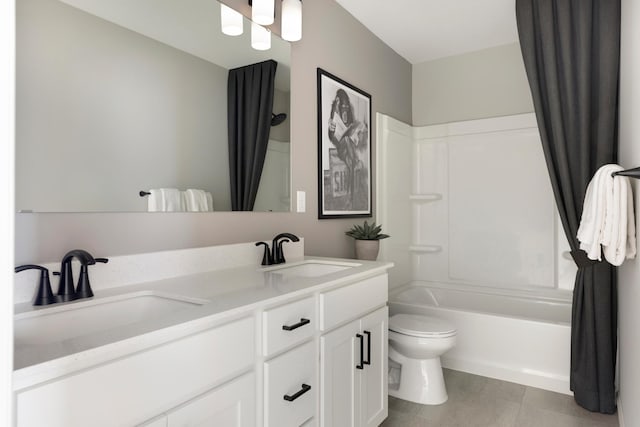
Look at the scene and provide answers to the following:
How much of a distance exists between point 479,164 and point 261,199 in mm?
2222

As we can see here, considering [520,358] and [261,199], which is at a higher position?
[261,199]

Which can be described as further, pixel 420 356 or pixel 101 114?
pixel 420 356

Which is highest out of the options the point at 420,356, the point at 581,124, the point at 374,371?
the point at 581,124

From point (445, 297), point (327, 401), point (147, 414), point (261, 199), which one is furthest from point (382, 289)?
point (445, 297)

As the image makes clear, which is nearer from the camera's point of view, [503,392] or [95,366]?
[95,366]

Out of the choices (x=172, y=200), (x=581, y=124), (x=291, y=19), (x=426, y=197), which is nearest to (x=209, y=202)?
(x=172, y=200)

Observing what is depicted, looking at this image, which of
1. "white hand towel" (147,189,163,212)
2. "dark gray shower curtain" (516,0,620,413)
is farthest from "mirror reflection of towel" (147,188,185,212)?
"dark gray shower curtain" (516,0,620,413)

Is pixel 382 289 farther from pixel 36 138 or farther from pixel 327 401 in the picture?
pixel 36 138

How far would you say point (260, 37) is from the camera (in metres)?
1.97

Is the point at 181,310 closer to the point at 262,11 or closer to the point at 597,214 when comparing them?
the point at 262,11

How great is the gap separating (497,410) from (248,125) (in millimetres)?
2108

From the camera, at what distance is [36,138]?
3.78ft

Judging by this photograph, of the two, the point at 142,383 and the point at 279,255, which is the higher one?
the point at 279,255

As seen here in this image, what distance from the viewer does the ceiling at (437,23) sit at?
261 centimetres
